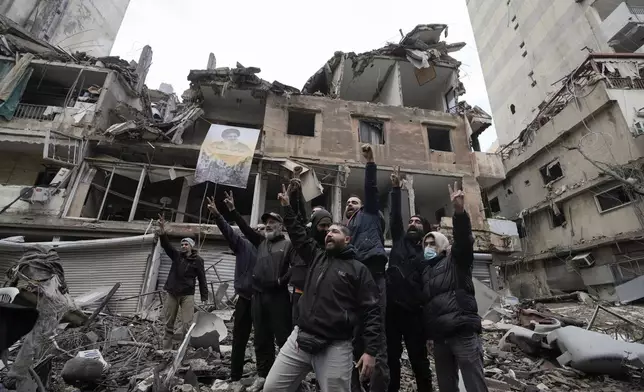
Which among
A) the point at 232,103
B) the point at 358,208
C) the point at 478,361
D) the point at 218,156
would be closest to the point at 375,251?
the point at 358,208

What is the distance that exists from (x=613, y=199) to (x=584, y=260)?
2958 millimetres

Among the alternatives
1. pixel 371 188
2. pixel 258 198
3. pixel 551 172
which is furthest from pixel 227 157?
pixel 551 172

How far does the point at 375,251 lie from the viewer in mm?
3441

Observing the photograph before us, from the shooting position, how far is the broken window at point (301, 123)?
1531 cm

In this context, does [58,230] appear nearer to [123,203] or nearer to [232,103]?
[123,203]

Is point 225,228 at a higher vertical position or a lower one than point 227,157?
lower

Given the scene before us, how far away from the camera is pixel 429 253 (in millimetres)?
3656

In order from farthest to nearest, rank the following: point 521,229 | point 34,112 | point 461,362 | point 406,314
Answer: point 521,229 < point 34,112 < point 406,314 < point 461,362

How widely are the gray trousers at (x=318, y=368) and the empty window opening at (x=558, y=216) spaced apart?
18.1 m

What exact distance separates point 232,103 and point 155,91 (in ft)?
29.9

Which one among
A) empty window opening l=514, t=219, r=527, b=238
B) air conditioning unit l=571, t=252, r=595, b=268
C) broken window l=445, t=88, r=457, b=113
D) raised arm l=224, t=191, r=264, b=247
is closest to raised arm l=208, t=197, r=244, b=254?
raised arm l=224, t=191, r=264, b=247

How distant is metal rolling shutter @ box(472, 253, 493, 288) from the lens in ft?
41.9

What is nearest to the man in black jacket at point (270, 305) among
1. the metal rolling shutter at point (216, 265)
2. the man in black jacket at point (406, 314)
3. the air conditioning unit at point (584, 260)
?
the man in black jacket at point (406, 314)

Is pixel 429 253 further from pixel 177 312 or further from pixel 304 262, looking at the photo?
pixel 177 312
